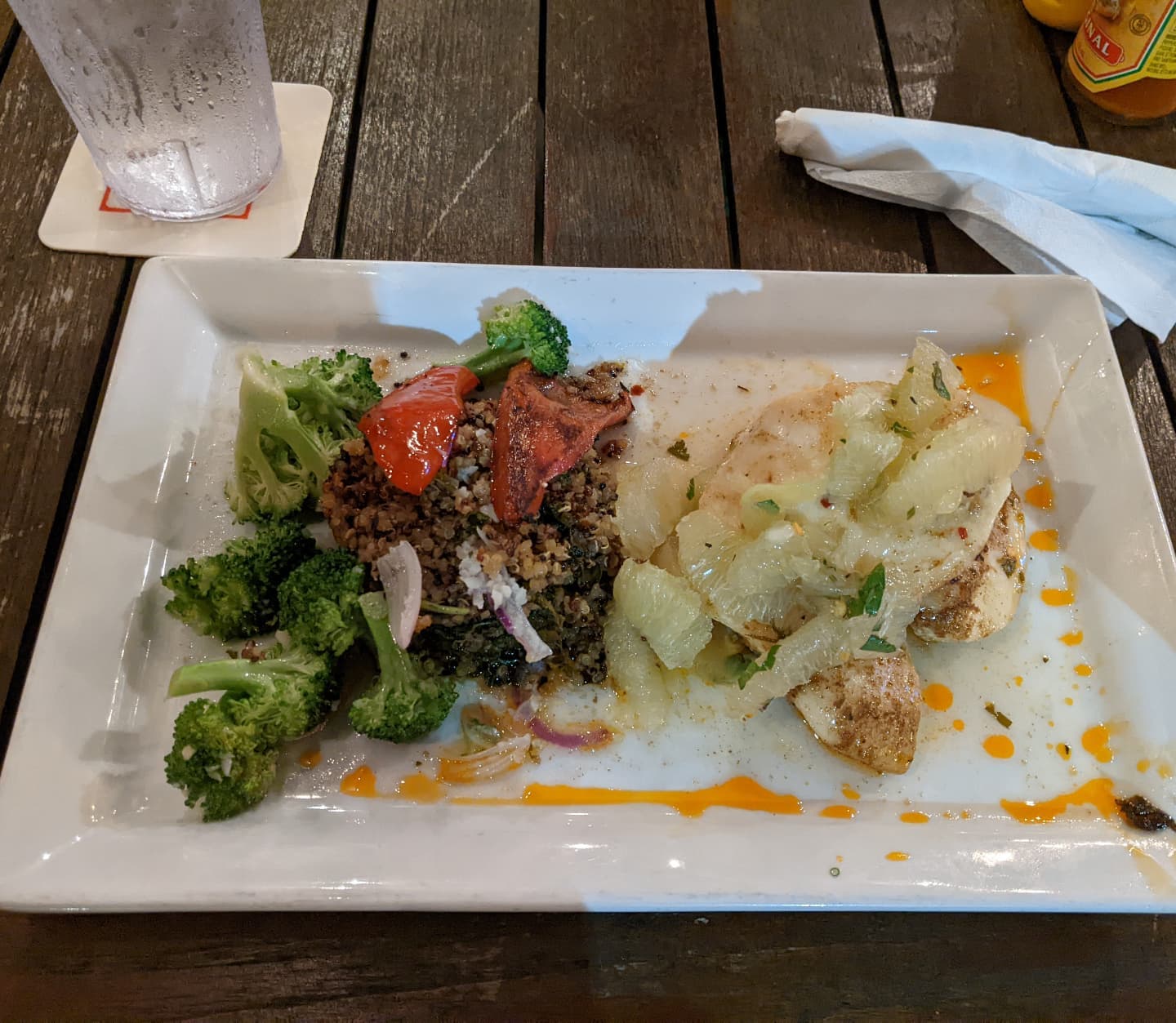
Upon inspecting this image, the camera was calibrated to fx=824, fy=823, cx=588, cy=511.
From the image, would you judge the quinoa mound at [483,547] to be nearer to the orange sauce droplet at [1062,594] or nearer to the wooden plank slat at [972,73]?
the orange sauce droplet at [1062,594]

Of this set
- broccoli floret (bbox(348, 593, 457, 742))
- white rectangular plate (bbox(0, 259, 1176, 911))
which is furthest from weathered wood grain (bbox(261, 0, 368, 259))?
broccoli floret (bbox(348, 593, 457, 742))

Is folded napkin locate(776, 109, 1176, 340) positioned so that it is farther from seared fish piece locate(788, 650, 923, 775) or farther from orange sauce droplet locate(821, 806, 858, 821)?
orange sauce droplet locate(821, 806, 858, 821)

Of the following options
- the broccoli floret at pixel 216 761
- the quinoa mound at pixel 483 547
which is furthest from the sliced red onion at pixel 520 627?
the broccoli floret at pixel 216 761

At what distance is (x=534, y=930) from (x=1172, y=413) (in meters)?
2.32

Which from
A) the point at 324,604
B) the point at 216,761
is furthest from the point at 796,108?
the point at 216,761

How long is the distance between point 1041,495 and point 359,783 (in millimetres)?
1877

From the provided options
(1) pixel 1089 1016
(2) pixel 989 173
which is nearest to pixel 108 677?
(1) pixel 1089 1016

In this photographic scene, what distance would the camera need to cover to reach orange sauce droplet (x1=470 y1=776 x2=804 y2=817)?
1781 millimetres

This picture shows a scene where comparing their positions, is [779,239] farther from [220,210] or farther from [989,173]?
[220,210]

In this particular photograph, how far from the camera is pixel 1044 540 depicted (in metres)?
2.16

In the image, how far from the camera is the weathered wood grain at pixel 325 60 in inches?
107

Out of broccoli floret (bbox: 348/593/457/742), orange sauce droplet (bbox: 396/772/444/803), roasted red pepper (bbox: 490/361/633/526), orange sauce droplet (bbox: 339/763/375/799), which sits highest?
roasted red pepper (bbox: 490/361/633/526)

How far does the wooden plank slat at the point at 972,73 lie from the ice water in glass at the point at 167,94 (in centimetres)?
222

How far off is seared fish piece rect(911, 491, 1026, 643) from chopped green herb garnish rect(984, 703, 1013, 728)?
16cm
